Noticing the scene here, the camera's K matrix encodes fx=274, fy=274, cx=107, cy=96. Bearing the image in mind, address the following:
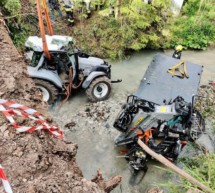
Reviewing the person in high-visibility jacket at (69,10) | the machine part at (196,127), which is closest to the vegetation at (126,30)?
the person in high-visibility jacket at (69,10)

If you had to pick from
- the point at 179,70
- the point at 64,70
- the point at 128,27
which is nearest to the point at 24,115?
the point at 64,70

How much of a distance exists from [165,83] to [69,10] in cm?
470

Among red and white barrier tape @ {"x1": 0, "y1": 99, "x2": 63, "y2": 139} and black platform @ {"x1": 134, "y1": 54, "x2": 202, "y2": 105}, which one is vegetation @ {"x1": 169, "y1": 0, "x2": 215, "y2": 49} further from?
red and white barrier tape @ {"x1": 0, "y1": 99, "x2": 63, "y2": 139}

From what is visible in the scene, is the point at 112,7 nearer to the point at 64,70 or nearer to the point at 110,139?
the point at 64,70

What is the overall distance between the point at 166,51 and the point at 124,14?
215cm

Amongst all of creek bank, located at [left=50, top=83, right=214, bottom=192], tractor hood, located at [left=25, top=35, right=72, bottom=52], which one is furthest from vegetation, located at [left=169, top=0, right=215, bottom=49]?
tractor hood, located at [left=25, top=35, right=72, bottom=52]

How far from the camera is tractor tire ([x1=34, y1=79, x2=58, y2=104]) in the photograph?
6.96 m

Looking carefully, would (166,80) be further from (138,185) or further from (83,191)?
(83,191)

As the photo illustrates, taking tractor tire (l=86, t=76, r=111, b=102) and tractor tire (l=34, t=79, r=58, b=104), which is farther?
tractor tire (l=86, t=76, r=111, b=102)

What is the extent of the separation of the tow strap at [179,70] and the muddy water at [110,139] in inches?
60.0

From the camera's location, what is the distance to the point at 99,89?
25.6 ft

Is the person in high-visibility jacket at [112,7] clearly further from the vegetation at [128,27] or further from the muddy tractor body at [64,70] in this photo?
the muddy tractor body at [64,70]

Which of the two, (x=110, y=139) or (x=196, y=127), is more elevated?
(x=196, y=127)

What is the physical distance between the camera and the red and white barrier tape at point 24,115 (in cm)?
304
